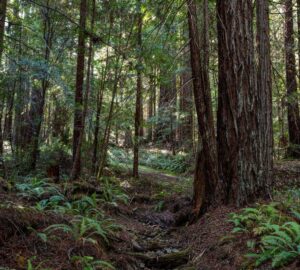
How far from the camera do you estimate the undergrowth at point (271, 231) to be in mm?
3785

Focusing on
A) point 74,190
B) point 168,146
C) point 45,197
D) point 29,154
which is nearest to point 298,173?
point 74,190

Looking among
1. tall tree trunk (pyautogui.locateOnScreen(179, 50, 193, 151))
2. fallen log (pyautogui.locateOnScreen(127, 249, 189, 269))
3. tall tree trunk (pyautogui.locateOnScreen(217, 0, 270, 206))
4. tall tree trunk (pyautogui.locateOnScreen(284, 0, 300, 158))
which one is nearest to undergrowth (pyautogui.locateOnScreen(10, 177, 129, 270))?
fallen log (pyautogui.locateOnScreen(127, 249, 189, 269))

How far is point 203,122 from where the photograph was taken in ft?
22.2

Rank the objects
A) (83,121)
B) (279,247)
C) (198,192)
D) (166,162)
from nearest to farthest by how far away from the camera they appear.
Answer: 1. (279,247)
2. (198,192)
3. (83,121)
4. (166,162)

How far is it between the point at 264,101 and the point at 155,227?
140 inches

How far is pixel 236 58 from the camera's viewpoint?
247 inches

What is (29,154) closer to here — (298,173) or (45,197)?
(45,197)

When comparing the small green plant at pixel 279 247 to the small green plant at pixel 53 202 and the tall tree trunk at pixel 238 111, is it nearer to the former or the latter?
the tall tree trunk at pixel 238 111

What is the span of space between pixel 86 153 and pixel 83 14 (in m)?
4.95

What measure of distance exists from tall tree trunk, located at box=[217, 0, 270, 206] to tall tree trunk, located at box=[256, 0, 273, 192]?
50 mm

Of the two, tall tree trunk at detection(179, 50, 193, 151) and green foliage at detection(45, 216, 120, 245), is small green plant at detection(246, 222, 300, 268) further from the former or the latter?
tall tree trunk at detection(179, 50, 193, 151)

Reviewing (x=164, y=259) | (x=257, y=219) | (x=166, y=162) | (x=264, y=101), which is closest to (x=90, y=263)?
(x=164, y=259)

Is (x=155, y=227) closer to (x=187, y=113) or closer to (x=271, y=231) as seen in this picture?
(x=271, y=231)

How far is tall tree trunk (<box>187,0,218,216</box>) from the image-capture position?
262 inches
